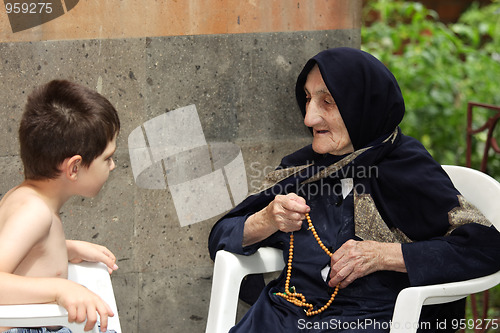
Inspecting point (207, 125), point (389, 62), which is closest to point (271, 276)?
point (207, 125)

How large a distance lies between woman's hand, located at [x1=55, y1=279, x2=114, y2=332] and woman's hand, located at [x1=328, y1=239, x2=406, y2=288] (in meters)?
0.80

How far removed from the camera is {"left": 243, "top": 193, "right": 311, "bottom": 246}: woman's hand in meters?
2.25

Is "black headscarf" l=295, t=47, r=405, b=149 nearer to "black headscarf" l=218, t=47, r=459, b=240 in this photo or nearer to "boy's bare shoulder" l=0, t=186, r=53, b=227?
"black headscarf" l=218, t=47, r=459, b=240

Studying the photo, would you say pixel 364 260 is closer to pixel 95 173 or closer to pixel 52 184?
pixel 95 173

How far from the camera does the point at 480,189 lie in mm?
2453

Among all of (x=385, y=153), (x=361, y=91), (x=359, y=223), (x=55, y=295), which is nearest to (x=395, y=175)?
(x=385, y=153)

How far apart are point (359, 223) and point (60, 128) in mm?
1027

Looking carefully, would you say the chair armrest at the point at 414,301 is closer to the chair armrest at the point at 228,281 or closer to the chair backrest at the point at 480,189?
the chair backrest at the point at 480,189

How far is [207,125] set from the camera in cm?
268

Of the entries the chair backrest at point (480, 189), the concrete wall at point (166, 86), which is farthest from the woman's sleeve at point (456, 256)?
the concrete wall at point (166, 86)

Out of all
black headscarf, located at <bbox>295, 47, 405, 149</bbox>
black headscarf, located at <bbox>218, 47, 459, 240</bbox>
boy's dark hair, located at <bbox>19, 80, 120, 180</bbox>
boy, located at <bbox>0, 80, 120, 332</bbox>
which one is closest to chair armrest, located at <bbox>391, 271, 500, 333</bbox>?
black headscarf, located at <bbox>218, 47, 459, 240</bbox>

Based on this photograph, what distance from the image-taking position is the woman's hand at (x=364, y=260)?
2.23 m

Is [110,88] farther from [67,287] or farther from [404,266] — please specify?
[404,266]

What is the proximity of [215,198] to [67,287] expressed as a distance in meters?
1.06
